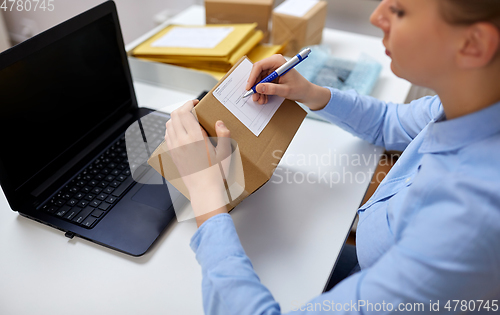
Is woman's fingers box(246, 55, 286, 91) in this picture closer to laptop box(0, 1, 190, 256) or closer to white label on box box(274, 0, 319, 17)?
laptop box(0, 1, 190, 256)

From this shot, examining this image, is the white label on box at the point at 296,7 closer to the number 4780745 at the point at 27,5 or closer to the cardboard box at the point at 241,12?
the cardboard box at the point at 241,12

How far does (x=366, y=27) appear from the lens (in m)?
1.81

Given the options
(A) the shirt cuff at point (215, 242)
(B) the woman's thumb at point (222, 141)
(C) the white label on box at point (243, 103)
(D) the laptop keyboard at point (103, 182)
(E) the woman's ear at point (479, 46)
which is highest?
(E) the woman's ear at point (479, 46)

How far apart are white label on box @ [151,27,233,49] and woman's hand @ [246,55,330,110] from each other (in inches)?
17.2

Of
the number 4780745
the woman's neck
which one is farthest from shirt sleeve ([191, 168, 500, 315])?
the number 4780745

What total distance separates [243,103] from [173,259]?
1.03 ft

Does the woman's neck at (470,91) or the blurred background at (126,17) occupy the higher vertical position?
the woman's neck at (470,91)

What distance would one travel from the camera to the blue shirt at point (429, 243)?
420 millimetres

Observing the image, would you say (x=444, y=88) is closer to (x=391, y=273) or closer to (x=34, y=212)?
(x=391, y=273)

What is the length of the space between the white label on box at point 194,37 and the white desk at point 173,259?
1.86 feet

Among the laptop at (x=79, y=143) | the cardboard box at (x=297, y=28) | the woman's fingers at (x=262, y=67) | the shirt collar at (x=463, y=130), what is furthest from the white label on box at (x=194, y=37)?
the shirt collar at (x=463, y=130)

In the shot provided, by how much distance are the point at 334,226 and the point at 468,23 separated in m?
0.42

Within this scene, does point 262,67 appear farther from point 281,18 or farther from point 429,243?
point 281,18

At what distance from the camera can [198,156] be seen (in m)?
0.62
